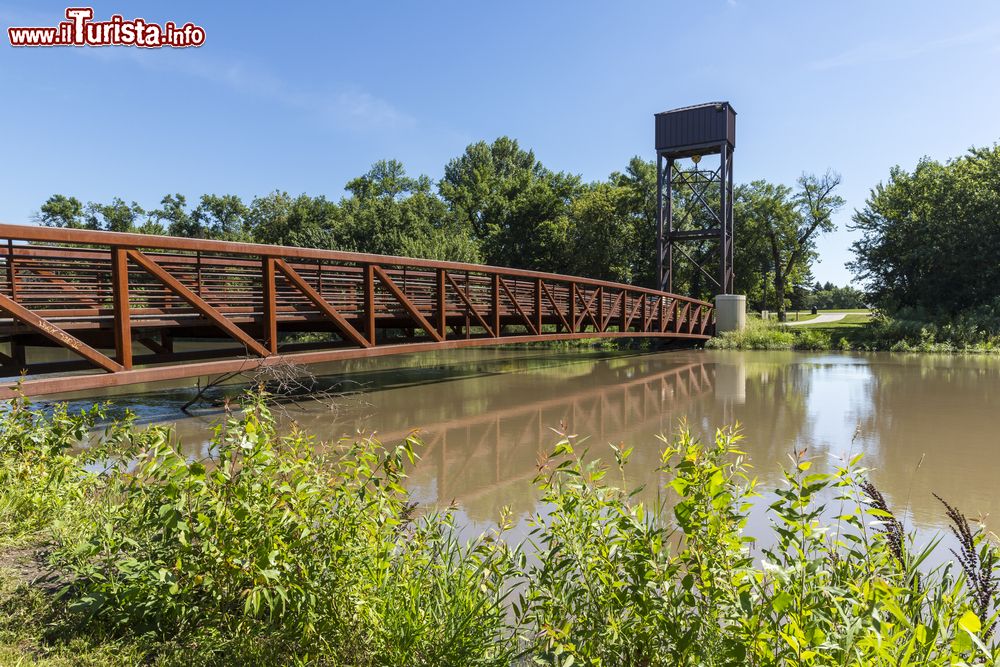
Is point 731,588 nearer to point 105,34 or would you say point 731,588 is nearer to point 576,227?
point 105,34

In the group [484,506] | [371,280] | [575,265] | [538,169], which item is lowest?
[484,506]

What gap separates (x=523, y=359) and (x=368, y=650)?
18817mm

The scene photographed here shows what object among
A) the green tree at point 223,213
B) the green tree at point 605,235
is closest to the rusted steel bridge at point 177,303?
the green tree at point 605,235

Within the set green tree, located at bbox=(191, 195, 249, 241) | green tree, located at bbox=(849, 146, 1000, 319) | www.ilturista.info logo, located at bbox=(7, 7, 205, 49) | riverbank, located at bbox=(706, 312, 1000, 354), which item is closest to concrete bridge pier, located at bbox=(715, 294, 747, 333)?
riverbank, located at bbox=(706, 312, 1000, 354)

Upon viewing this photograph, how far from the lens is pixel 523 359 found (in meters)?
21.2

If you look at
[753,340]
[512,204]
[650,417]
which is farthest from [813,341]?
[512,204]

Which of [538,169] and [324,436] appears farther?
[538,169]

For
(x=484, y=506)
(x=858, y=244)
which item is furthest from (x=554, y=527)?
(x=858, y=244)

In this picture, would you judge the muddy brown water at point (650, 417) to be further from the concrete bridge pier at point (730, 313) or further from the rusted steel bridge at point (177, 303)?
the concrete bridge pier at point (730, 313)

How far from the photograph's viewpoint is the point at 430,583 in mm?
2768

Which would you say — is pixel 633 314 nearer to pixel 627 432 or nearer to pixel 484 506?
pixel 627 432

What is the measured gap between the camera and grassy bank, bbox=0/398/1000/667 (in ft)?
6.56

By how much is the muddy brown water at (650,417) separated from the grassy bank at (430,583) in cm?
38

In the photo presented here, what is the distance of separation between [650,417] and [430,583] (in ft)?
23.4
